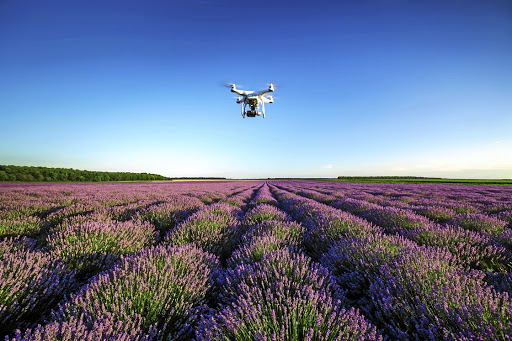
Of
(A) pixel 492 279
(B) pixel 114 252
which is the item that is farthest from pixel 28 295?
(A) pixel 492 279

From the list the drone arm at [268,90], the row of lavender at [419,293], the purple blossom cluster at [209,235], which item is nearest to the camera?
the row of lavender at [419,293]

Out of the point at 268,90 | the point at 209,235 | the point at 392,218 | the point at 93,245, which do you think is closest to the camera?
the point at 93,245

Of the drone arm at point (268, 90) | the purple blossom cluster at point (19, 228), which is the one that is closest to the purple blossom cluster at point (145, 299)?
the purple blossom cluster at point (19, 228)

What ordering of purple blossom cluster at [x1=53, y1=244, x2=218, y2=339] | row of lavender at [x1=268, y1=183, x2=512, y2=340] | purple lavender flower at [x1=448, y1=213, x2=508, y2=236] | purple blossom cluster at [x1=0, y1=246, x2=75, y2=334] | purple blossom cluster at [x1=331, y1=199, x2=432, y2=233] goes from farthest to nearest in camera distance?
1. purple blossom cluster at [x1=331, y1=199, x2=432, y2=233]
2. purple lavender flower at [x1=448, y1=213, x2=508, y2=236]
3. purple blossom cluster at [x1=0, y1=246, x2=75, y2=334]
4. purple blossom cluster at [x1=53, y1=244, x2=218, y2=339]
5. row of lavender at [x1=268, y1=183, x2=512, y2=340]

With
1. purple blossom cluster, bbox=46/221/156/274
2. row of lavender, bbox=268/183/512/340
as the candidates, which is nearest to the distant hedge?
purple blossom cluster, bbox=46/221/156/274

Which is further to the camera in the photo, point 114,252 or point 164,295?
point 114,252

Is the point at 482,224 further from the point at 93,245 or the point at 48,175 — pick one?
the point at 48,175

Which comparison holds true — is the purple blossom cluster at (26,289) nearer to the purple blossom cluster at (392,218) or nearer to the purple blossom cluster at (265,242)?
the purple blossom cluster at (265,242)

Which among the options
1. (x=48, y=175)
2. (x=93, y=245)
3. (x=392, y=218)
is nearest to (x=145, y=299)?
(x=93, y=245)

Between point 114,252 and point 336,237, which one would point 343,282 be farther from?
point 114,252

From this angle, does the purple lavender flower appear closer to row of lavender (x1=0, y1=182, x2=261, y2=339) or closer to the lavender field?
the lavender field

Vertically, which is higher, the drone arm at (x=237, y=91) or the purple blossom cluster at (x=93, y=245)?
the drone arm at (x=237, y=91)
